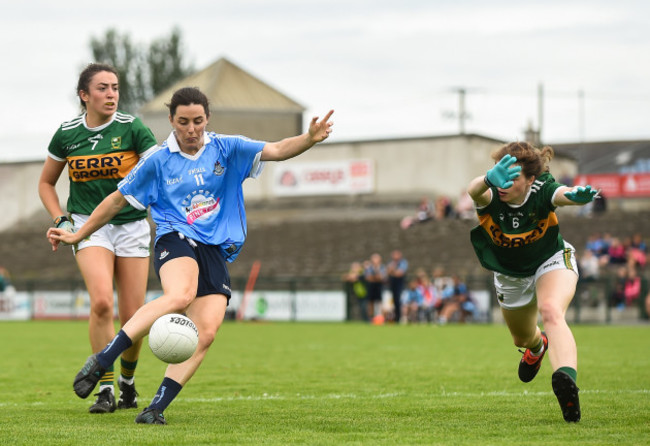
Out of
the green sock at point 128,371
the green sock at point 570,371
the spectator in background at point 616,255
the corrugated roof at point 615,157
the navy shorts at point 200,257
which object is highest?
the corrugated roof at point 615,157

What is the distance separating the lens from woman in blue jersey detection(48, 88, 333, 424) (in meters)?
6.47

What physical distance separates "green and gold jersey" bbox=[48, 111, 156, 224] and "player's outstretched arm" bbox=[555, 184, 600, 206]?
123 inches

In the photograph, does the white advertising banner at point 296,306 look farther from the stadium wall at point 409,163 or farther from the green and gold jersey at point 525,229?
the green and gold jersey at point 525,229

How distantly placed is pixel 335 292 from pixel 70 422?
22903 millimetres

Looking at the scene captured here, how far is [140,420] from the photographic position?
650 cm

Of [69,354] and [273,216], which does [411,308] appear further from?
[273,216]

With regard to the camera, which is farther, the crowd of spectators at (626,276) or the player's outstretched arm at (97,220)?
the crowd of spectators at (626,276)

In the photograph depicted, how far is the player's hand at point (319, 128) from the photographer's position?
6613mm

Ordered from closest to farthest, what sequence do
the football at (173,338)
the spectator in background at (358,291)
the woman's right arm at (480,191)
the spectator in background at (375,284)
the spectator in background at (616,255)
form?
1. the football at (173,338)
2. the woman's right arm at (480,191)
3. the spectator in background at (375,284)
4. the spectator in background at (358,291)
5. the spectator in background at (616,255)

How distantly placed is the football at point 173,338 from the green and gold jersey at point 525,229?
7.51 ft

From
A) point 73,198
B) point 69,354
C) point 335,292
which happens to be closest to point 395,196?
point 335,292

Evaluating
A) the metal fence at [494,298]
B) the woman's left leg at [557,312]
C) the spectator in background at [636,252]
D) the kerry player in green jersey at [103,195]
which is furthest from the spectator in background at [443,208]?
the woman's left leg at [557,312]

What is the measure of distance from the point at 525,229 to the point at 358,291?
21707 millimetres

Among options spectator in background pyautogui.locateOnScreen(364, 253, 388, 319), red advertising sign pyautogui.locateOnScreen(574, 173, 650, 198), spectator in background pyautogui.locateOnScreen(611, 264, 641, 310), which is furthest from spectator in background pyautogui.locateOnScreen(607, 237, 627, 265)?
red advertising sign pyautogui.locateOnScreen(574, 173, 650, 198)
